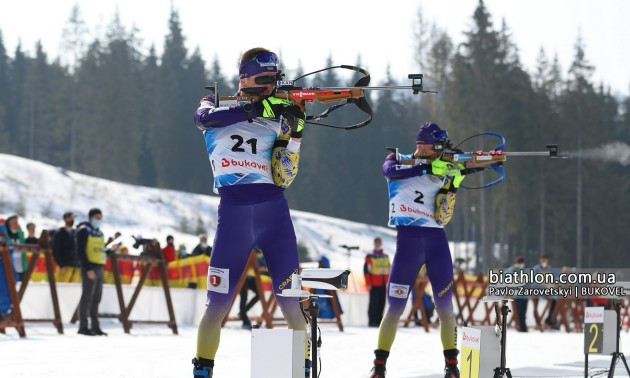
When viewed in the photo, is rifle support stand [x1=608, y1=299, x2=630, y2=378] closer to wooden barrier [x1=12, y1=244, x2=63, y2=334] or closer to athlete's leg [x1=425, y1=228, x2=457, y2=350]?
athlete's leg [x1=425, y1=228, x2=457, y2=350]

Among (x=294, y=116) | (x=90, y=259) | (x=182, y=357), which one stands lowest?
(x=182, y=357)

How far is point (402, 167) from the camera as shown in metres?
10.3

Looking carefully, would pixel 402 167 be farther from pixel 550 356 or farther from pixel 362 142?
pixel 362 142

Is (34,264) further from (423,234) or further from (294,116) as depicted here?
(294,116)

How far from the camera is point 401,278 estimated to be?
995cm

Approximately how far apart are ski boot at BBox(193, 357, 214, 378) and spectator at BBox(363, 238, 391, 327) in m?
17.9

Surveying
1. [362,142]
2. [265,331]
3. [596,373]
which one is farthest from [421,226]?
[362,142]

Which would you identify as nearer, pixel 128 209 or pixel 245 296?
pixel 245 296

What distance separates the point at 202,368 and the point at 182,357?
4.89 m

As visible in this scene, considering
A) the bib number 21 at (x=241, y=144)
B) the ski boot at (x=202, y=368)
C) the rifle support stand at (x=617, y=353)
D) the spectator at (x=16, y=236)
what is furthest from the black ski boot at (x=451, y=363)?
the spectator at (x=16, y=236)

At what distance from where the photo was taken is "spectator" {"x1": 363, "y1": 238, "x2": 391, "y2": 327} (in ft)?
82.8

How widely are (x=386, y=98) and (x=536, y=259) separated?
40179 millimetres

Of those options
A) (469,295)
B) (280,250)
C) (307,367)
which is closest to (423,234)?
(280,250)

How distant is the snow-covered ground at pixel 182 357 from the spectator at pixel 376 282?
282 inches
